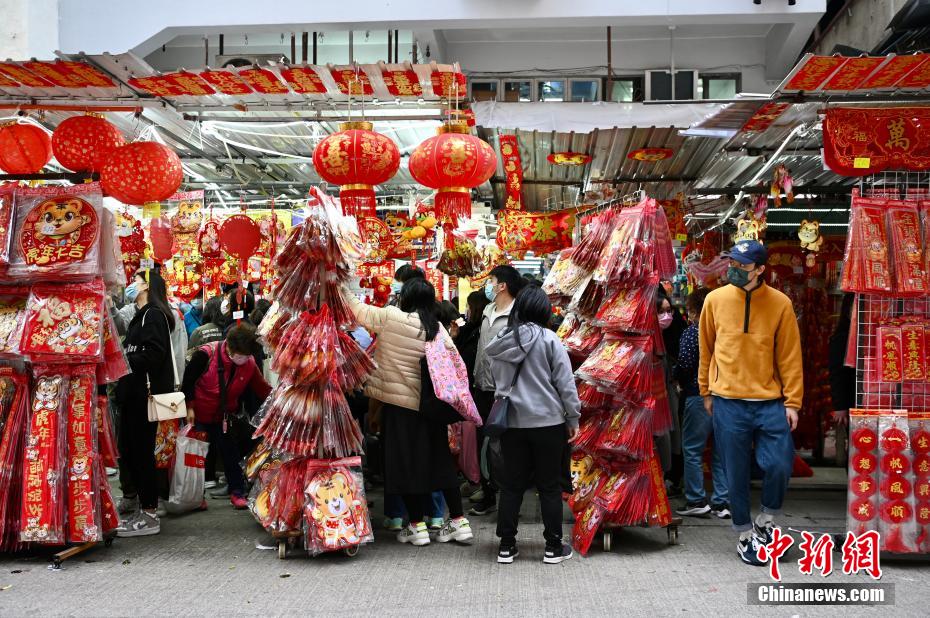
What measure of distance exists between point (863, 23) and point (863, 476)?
23.6ft

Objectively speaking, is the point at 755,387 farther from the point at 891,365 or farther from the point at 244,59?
the point at 244,59

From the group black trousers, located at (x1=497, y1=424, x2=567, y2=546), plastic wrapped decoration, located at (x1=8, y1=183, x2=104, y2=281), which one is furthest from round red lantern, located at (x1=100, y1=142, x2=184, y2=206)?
black trousers, located at (x1=497, y1=424, x2=567, y2=546)

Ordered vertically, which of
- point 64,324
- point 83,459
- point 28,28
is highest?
point 28,28

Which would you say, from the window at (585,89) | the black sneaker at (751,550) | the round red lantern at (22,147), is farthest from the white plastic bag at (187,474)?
the window at (585,89)

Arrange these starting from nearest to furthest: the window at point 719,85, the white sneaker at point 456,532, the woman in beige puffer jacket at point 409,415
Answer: the woman in beige puffer jacket at point 409,415 < the white sneaker at point 456,532 < the window at point 719,85

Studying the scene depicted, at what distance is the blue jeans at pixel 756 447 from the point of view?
5.11 meters

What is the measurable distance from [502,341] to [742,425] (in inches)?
64.1

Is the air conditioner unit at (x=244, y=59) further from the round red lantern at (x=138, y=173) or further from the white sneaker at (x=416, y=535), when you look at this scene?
the white sneaker at (x=416, y=535)

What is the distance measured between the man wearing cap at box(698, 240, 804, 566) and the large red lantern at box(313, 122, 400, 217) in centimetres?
254

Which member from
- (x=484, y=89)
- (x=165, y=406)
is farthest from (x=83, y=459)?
(x=484, y=89)

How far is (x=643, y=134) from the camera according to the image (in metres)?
7.70

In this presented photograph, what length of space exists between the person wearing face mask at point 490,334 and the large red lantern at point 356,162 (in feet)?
3.67

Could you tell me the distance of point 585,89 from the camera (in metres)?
11.5

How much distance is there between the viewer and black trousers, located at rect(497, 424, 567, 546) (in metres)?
5.21
